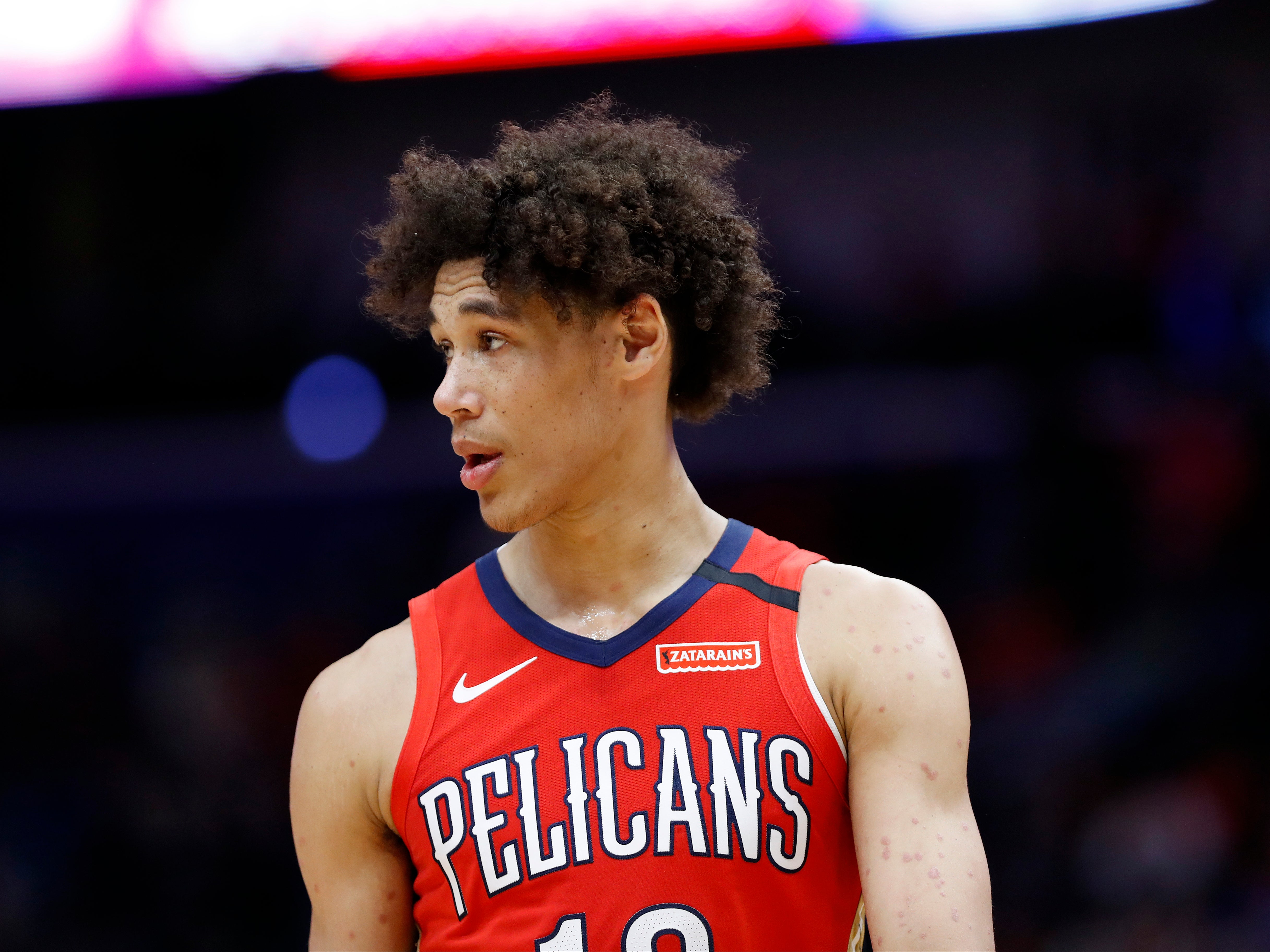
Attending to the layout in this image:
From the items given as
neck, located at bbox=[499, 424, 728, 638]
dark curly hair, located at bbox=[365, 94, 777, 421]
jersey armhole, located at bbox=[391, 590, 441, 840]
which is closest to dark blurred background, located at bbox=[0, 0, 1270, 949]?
dark curly hair, located at bbox=[365, 94, 777, 421]

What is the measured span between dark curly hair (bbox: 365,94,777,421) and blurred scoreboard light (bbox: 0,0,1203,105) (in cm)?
189

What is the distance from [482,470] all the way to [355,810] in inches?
25.3

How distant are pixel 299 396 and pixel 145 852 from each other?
1757 mm

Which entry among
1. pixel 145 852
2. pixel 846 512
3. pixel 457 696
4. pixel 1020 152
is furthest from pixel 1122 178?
pixel 145 852

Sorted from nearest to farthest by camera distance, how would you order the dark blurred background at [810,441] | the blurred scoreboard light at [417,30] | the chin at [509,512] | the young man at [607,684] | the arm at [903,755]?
the arm at [903,755] → the young man at [607,684] → the chin at [509,512] → the blurred scoreboard light at [417,30] → the dark blurred background at [810,441]

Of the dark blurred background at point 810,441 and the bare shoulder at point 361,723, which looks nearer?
the bare shoulder at point 361,723

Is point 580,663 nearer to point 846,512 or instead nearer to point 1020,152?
point 846,512

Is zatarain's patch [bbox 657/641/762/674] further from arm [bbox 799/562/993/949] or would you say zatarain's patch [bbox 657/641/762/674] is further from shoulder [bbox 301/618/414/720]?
shoulder [bbox 301/618/414/720]

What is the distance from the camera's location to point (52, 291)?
4.71 m

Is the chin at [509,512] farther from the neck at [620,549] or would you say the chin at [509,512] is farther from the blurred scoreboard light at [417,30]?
the blurred scoreboard light at [417,30]

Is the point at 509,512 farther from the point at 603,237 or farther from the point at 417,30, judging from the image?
the point at 417,30

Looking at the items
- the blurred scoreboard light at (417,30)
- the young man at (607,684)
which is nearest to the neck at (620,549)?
the young man at (607,684)

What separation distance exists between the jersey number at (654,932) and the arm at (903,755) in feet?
0.88

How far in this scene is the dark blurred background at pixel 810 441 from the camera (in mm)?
4379
